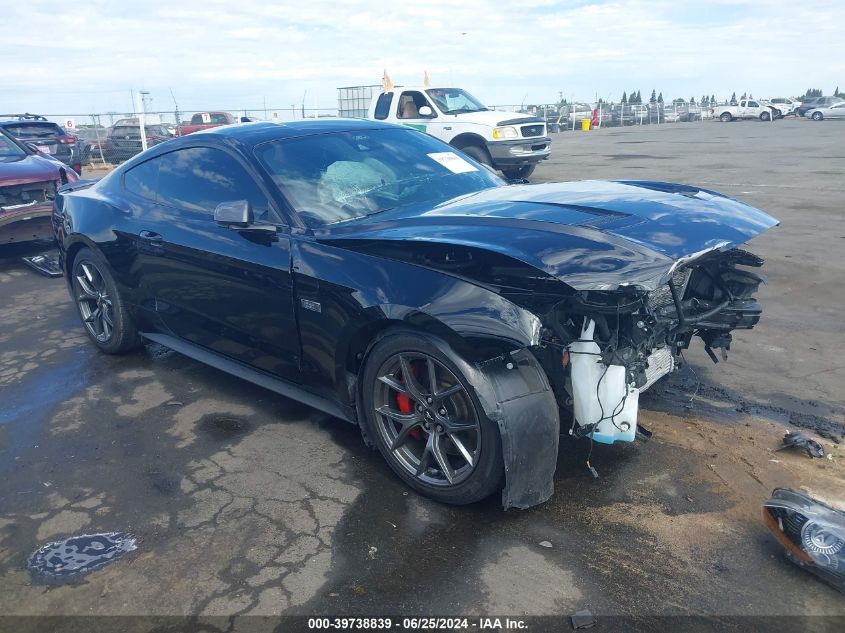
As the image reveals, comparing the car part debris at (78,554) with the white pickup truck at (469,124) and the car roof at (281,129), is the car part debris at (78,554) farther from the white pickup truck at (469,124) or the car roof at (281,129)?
the white pickup truck at (469,124)

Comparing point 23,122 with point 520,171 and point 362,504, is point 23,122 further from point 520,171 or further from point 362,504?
point 362,504

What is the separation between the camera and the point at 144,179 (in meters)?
4.71

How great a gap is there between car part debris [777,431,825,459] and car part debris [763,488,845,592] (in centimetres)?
86

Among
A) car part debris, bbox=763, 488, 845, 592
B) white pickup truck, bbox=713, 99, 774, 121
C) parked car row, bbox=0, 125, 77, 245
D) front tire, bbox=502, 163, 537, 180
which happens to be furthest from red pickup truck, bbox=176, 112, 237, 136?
white pickup truck, bbox=713, 99, 774, 121

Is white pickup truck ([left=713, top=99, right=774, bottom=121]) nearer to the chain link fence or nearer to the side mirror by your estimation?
the chain link fence

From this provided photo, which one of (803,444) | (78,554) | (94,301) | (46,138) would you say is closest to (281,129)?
(94,301)

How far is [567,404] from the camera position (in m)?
3.16

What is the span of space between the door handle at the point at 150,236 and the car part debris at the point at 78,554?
1966 mm

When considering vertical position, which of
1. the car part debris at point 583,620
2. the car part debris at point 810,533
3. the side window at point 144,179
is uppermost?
the side window at point 144,179

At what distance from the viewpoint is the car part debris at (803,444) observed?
3.46 metres

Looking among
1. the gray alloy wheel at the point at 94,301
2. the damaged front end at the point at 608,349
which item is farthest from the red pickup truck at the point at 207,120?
the damaged front end at the point at 608,349

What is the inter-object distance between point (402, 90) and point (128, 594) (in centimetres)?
1361

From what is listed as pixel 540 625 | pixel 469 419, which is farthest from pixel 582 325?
pixel 540 625

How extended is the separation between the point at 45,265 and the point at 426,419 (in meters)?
6.94
